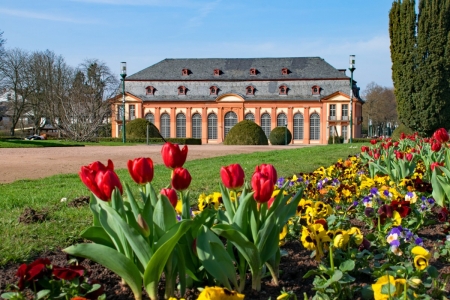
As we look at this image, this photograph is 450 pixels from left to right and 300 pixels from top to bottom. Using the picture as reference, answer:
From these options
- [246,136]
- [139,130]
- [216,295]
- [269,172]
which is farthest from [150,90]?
[216,295]

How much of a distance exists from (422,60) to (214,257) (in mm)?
21921

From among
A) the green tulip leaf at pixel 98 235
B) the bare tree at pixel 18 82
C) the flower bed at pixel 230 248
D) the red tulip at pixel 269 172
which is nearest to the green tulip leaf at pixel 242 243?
the flower bed at pixel 230 248

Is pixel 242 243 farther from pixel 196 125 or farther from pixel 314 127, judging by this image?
pixel 196 125

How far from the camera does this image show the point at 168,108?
55.1 m

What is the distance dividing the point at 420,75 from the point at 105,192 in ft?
71.8

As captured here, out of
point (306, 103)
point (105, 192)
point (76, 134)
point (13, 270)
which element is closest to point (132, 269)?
point (105, 192)

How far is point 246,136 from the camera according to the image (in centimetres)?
3428

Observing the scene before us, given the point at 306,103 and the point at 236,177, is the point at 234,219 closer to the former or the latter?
the point at 236,177

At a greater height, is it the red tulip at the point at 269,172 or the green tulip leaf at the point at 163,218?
the red tulip at the point at 269,172

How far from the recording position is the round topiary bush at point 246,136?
34250 millimetres

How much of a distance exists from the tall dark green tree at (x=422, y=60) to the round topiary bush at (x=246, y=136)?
13.2m

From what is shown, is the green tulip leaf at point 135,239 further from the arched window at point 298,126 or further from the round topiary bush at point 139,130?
the arched window at point 298,126

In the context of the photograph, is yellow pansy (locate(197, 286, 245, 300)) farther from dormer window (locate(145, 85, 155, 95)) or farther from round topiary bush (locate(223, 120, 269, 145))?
dormer window (locate(145, 85, 155, 95))

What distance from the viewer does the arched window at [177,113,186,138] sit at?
5537cm
